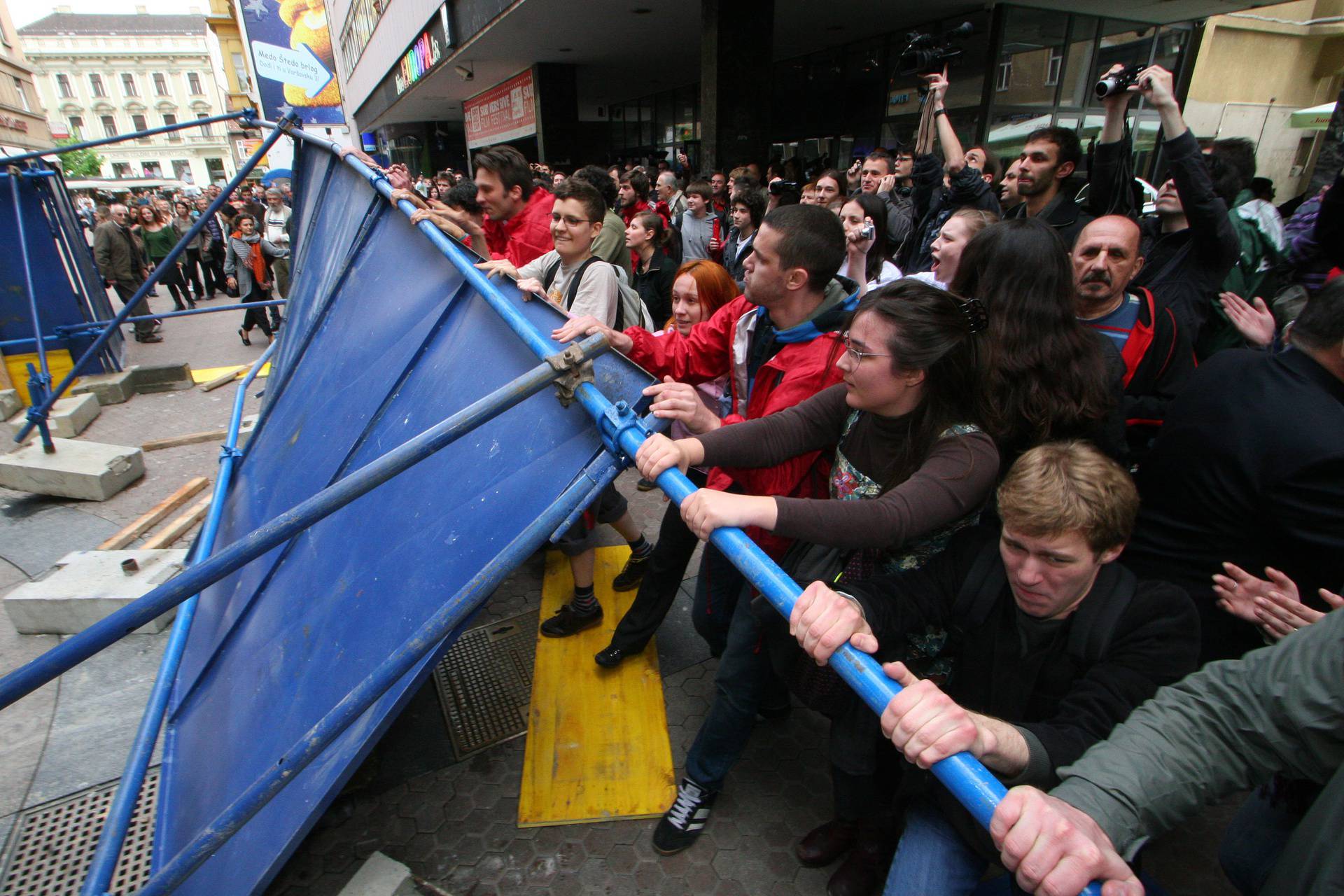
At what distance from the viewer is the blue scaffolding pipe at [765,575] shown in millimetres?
881

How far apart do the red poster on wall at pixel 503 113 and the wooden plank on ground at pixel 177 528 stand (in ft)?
43.1

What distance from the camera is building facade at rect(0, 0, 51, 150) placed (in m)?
31.9

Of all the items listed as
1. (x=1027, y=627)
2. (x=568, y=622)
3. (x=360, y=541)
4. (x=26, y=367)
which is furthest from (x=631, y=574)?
(x=26, y=367)

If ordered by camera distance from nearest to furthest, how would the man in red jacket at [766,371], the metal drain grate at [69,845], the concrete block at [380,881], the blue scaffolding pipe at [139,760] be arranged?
the blue scaffolding pipe at [139,760], the concrete block at [380,881], the man in red jacket at [766,371], the metal drain grate at [69,845]

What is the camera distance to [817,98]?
40.9 feet

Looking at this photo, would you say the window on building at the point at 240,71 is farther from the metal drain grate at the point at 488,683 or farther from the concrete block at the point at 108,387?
the metal drain grate at the point at 488,683

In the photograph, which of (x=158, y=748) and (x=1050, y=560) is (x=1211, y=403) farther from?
(x=158, y=748)

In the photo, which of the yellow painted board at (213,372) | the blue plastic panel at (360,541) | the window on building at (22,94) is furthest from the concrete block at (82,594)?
the window on building at (22,94)

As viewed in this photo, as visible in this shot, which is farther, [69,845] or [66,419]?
[66,419]

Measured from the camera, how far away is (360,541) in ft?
5.87

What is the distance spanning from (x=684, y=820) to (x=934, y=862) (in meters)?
0.96

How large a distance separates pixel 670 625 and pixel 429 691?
1.17 metres

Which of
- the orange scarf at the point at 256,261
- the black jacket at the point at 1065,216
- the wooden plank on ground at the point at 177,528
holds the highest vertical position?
the black jacket at the point at 1065,216

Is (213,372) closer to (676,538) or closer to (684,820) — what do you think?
(676,538)
